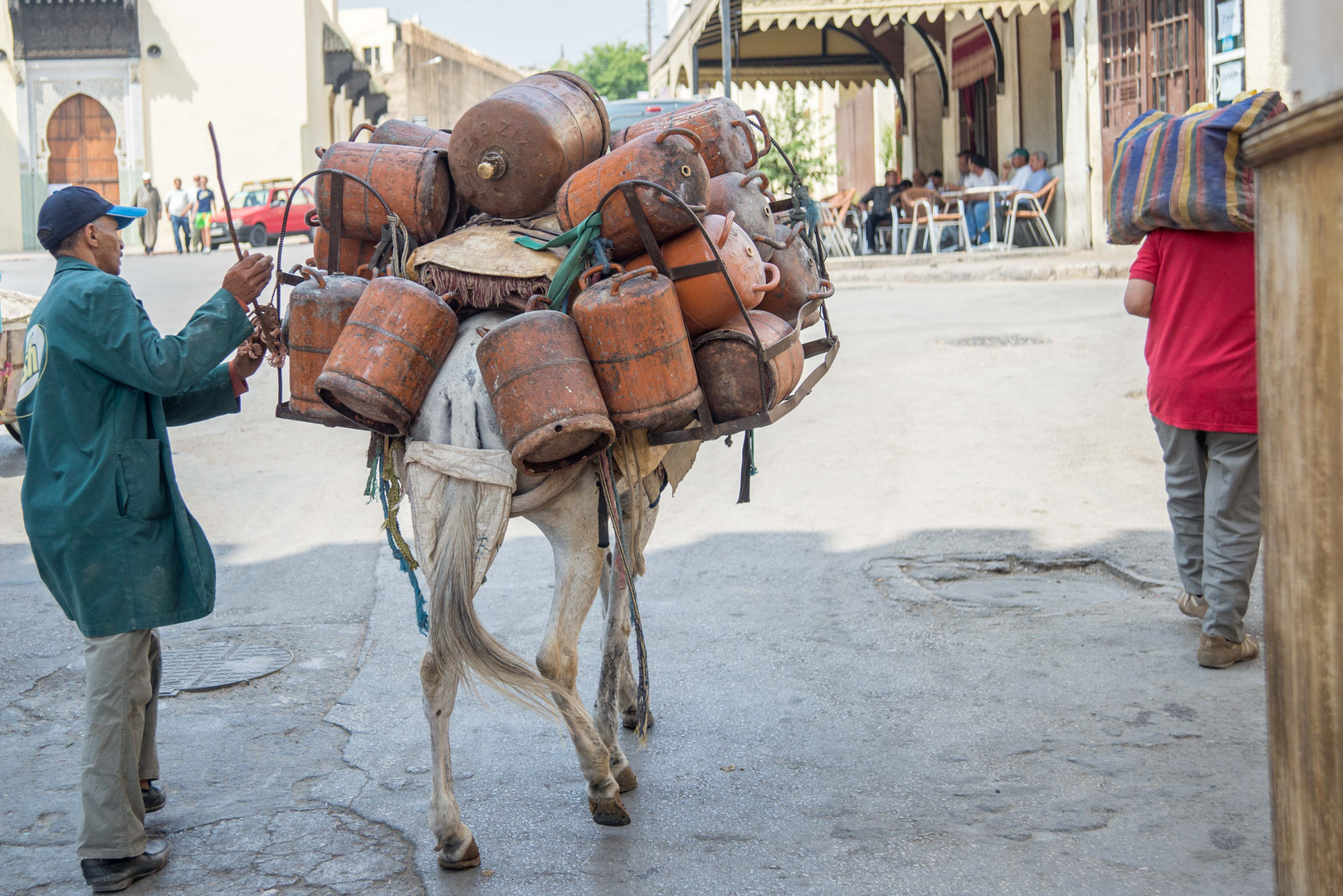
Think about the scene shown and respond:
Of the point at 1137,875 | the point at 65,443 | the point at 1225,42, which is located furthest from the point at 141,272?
the point at 1137,875

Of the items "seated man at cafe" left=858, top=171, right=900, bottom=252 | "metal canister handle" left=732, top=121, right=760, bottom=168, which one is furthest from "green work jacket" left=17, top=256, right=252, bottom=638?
"seated man at cafe" left=858, top=171, right=900, bottom=252

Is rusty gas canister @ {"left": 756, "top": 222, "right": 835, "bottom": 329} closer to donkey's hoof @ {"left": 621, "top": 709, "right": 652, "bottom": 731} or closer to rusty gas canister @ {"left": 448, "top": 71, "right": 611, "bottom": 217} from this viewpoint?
rusty gas canister @ {"left": 448, "top": 71, "right": 611, "bottom": 217}

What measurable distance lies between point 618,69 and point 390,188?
→ 76.8 metres

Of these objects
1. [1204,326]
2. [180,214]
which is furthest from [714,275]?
[180,214]

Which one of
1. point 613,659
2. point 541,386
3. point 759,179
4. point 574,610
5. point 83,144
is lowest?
point 613,659

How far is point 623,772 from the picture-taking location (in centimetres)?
359

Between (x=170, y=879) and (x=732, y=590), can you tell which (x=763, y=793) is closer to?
(x=170, y=879)

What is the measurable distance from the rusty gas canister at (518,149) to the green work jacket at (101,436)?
0.72m

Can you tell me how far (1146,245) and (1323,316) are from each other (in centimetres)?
299

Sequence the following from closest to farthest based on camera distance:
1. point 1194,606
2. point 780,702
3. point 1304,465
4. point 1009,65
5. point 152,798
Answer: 1. point 1304,465
2. point 152,798
3. point 780,702
4. point 1194,606
5. point 1009,65

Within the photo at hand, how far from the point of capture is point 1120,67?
1377 centimetres

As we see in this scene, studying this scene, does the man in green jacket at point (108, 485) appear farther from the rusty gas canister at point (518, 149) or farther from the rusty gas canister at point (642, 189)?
the rusty gas canister at point (642, 189)

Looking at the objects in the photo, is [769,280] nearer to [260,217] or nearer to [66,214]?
[66,214]

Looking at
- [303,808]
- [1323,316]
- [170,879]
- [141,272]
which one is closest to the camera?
[1323,316]
